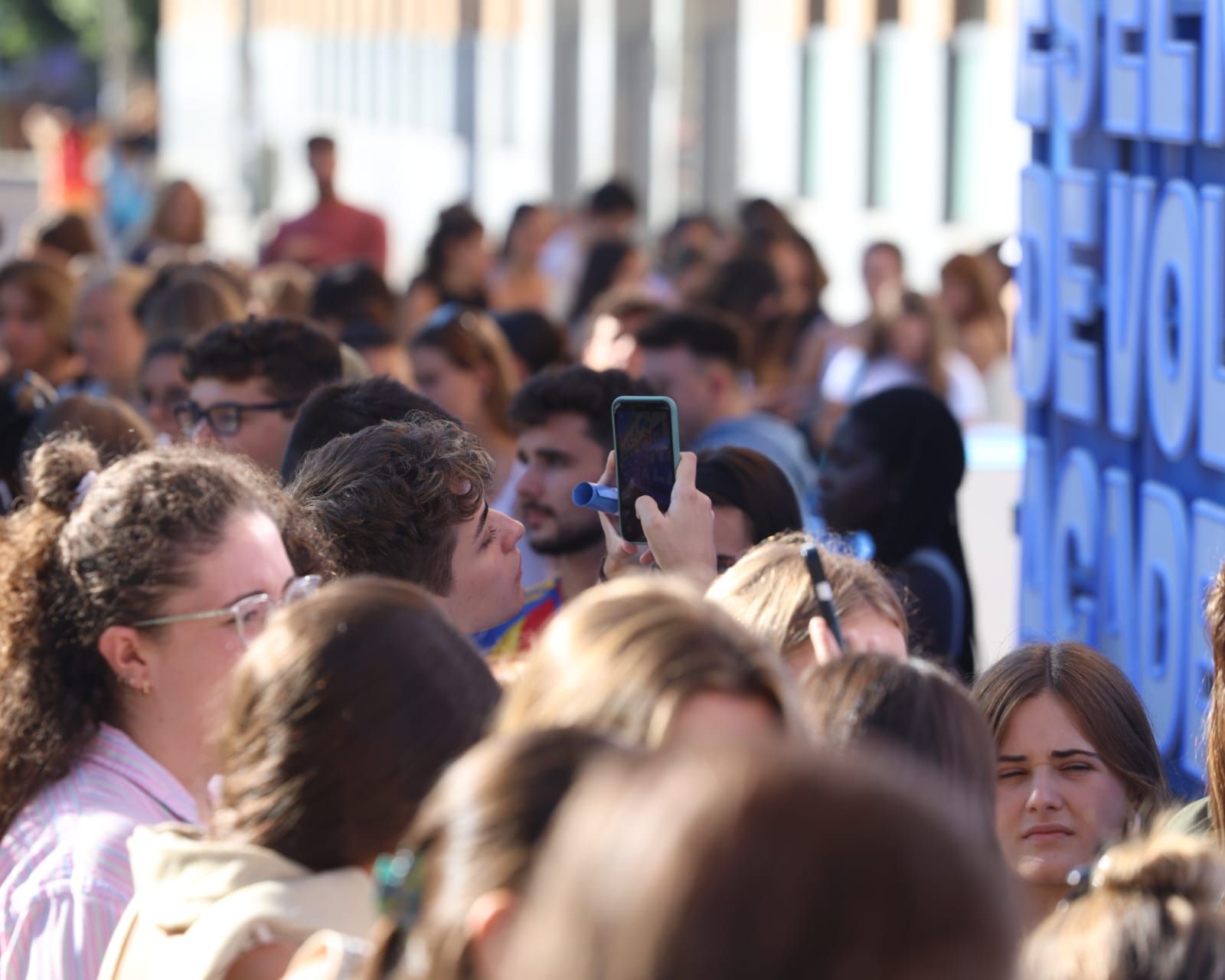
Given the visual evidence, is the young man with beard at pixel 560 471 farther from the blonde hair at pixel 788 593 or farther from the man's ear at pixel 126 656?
the man's ear at pixel 126 656

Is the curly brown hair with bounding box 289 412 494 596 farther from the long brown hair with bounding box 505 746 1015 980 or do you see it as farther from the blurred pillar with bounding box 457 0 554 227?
the blurred pillar with bounding box 457 0 554 227

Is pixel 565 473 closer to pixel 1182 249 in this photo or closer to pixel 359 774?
pixel 1182 249

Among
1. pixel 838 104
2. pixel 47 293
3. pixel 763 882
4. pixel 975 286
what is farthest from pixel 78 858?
pixel 838 104

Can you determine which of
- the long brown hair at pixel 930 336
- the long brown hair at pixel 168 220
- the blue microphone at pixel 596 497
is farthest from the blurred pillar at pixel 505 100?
the blue microphone at pixel 596 497

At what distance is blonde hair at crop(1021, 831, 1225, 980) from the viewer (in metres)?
1.82

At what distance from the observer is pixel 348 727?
209cm

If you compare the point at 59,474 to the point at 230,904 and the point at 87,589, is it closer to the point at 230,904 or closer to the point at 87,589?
the point at 87,589

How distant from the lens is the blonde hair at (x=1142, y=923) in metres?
1.82

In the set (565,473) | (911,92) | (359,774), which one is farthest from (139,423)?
(911,92)

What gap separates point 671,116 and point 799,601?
19.3 meters

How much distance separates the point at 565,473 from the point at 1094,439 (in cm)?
163

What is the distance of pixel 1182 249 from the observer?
5.06 meters

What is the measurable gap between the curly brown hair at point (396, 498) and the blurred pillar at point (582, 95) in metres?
19.8

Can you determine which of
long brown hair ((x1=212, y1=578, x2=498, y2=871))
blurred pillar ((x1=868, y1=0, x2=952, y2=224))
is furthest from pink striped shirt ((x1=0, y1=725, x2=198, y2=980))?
blurred pillar ((x1=868, y1=0, x2=952, y2=224))
